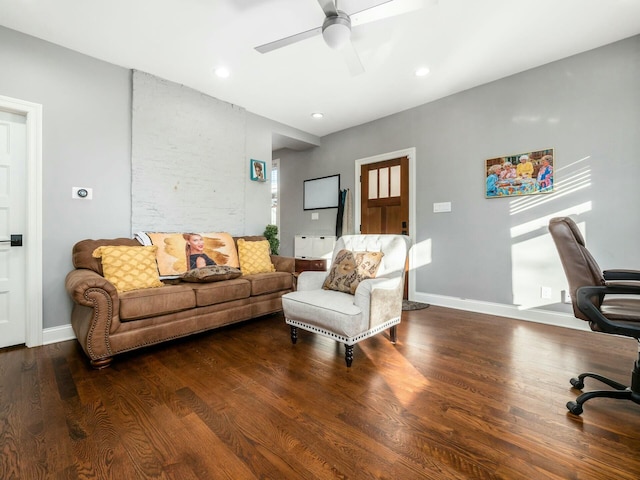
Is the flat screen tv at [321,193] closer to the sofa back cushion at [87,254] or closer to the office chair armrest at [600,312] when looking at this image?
the sofa back cushion at [87,254]

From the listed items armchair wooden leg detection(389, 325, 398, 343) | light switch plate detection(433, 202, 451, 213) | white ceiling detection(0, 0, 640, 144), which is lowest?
armchair wooden leg detection(389, 325, 398, 343)

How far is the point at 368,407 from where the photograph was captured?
1.62 m

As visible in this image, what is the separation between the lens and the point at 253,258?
3508 mm

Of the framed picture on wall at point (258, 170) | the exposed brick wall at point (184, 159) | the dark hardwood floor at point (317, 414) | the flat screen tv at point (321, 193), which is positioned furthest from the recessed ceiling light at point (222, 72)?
the dark hardwood floor at point (317, 414)

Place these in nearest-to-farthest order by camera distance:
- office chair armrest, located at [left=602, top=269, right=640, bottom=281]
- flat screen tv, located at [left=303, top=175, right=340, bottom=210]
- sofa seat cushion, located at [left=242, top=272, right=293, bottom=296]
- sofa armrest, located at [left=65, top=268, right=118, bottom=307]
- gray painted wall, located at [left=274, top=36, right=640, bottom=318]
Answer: office chair armrest, located at [left=602, top=269, right=640, bottom=281] → sofa armrest, located at [left=65, top=268, right=118, bottom=307] → gray painted wall, located at [left=274, top=36, right=640, bottom=318] → sofa seat cushion, located at [left=242, top=272, right=293, bottom=296] → flat screen tv, located at [left=303, top=175, right=340, bottom=210]

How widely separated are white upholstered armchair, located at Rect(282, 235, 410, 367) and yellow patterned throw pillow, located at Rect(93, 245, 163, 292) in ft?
3.93

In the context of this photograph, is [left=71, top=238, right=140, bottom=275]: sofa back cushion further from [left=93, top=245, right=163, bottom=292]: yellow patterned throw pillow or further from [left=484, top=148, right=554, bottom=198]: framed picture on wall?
[left=484, top=148, right=554, bottom=198]: framed picture on wall

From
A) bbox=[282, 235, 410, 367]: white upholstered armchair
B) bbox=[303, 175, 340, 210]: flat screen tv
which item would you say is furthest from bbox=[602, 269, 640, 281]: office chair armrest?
bbox=[303, 175, 340, 210]: flat screen tv

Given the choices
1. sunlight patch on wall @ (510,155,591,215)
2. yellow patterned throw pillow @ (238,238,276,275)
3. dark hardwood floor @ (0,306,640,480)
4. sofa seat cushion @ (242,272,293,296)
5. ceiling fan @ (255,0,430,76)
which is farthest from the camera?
yellow patterned throw pillow @ (238,238,276,275)

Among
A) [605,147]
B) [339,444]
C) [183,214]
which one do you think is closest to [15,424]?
[339,444]

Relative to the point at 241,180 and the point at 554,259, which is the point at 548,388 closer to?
the point at 554,259

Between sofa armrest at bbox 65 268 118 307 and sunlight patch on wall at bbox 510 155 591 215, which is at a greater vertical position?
sunlight patch on wall at bbox 510 155 591 215

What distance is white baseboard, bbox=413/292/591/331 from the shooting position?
9.81 feet

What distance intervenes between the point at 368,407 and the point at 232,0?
114 inches
